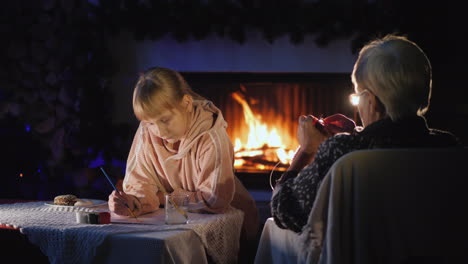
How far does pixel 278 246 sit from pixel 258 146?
266 cm

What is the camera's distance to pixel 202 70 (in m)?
4.34

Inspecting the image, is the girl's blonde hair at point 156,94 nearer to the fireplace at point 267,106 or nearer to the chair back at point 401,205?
the chair back at point 401,205

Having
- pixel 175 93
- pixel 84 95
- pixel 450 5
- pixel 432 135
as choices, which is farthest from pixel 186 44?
pixel 432 135

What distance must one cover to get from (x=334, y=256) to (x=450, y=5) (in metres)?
3.21

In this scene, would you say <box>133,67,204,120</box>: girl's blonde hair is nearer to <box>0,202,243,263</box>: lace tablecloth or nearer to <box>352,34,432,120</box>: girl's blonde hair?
<box>0,202,243,263</box>: lace tablecloth

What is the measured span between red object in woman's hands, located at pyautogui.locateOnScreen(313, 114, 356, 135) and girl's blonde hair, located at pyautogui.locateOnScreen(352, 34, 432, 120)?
33cm

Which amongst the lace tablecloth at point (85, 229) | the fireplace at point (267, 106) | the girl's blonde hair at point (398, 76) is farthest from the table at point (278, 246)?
the fireplace at point (267, 106)

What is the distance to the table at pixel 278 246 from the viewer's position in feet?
4.84

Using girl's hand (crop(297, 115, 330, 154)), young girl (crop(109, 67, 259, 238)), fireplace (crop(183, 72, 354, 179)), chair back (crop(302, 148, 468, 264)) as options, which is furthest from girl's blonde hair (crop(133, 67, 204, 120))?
fireplace (crop(183, 72, 354, 179))

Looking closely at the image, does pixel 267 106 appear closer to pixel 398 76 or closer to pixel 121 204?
pixel 121 204

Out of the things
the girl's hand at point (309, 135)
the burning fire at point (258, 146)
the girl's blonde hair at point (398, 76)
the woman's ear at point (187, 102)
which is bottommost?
the burning fire at point (258, 146)

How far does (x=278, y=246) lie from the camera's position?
1.56 metres

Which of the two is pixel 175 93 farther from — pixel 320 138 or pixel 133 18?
pixel 133 18

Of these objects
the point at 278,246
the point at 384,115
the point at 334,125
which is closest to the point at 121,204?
the point at 278,246
